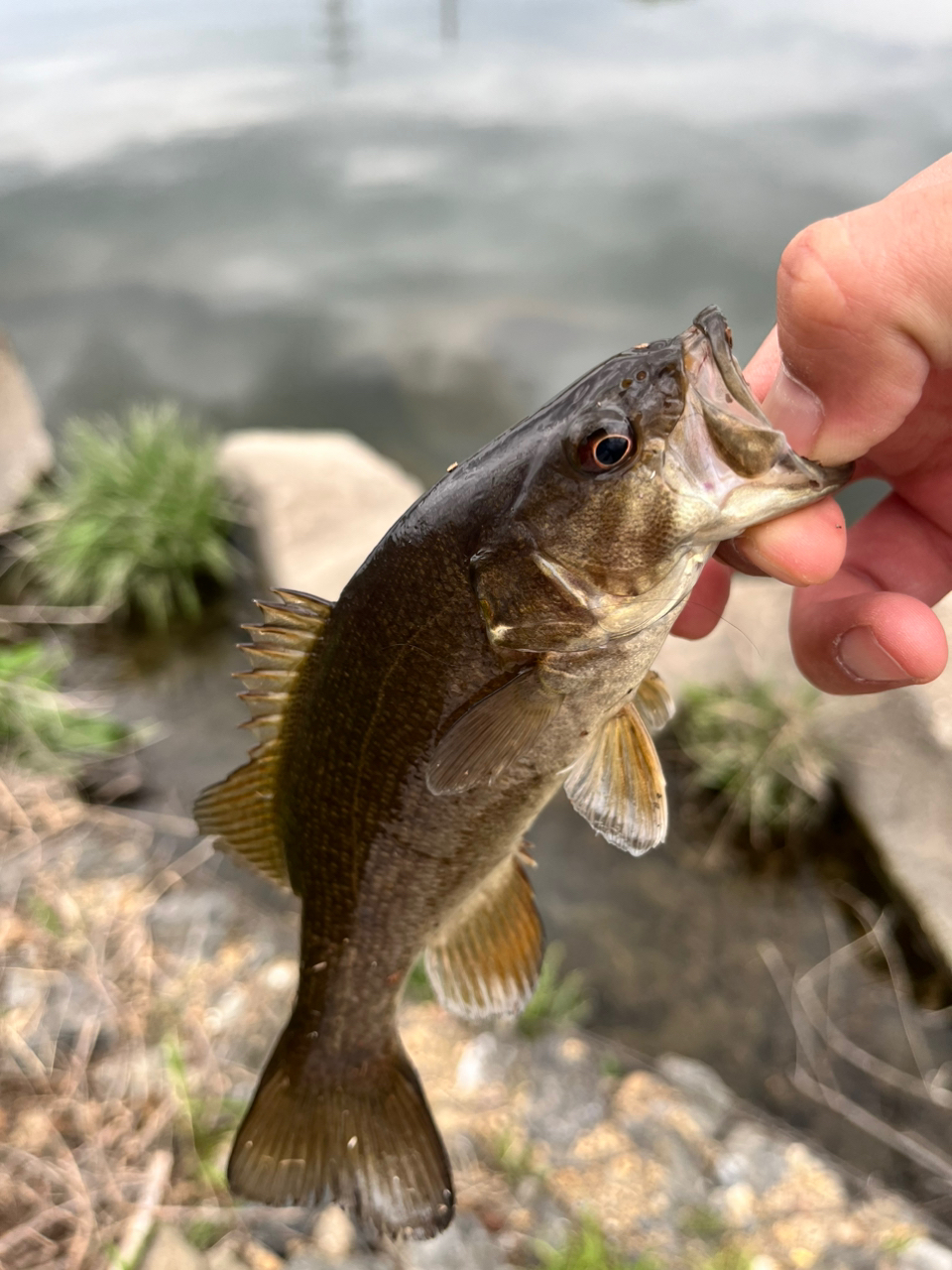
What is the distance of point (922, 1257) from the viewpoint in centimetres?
300

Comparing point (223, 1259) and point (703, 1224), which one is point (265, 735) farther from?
point (703, 1224)

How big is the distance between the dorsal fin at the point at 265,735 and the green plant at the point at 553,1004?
5.99ft

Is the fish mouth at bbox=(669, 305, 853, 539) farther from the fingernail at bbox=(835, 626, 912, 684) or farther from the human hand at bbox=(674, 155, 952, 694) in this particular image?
the fingernail at bbox=(835, 626, 912, 684)

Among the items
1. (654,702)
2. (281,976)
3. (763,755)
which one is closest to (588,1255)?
(281,976)

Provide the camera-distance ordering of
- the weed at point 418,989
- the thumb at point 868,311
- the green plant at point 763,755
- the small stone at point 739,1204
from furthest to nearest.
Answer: the green plant at point 763,755, the weed at point 418,989, the small stone at point 739,1204, the thumb at point 868,311

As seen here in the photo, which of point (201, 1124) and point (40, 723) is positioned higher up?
point (201, 1124)

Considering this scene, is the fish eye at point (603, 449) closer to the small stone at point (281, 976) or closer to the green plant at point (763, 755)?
the small stone at point (281, 976)

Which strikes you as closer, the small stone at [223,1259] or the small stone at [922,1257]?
the small stone at [223,1259]

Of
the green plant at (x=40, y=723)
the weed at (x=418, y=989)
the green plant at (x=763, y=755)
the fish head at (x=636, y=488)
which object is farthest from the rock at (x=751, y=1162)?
the green plant at (x=40, y=723)

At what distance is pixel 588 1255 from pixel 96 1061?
204cm

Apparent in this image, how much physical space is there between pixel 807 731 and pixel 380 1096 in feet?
12.9

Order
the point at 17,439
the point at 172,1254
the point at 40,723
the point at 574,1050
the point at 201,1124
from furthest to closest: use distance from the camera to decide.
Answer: the point at 17,439
the point at 40,723
the point at 574,1050
the point at 201,1124
the point at 172,1254

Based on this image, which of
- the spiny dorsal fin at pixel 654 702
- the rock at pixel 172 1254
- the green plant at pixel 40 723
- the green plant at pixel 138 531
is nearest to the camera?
the spiny dorsal fin at pixel 654 702

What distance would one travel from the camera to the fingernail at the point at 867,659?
2.07 metres
